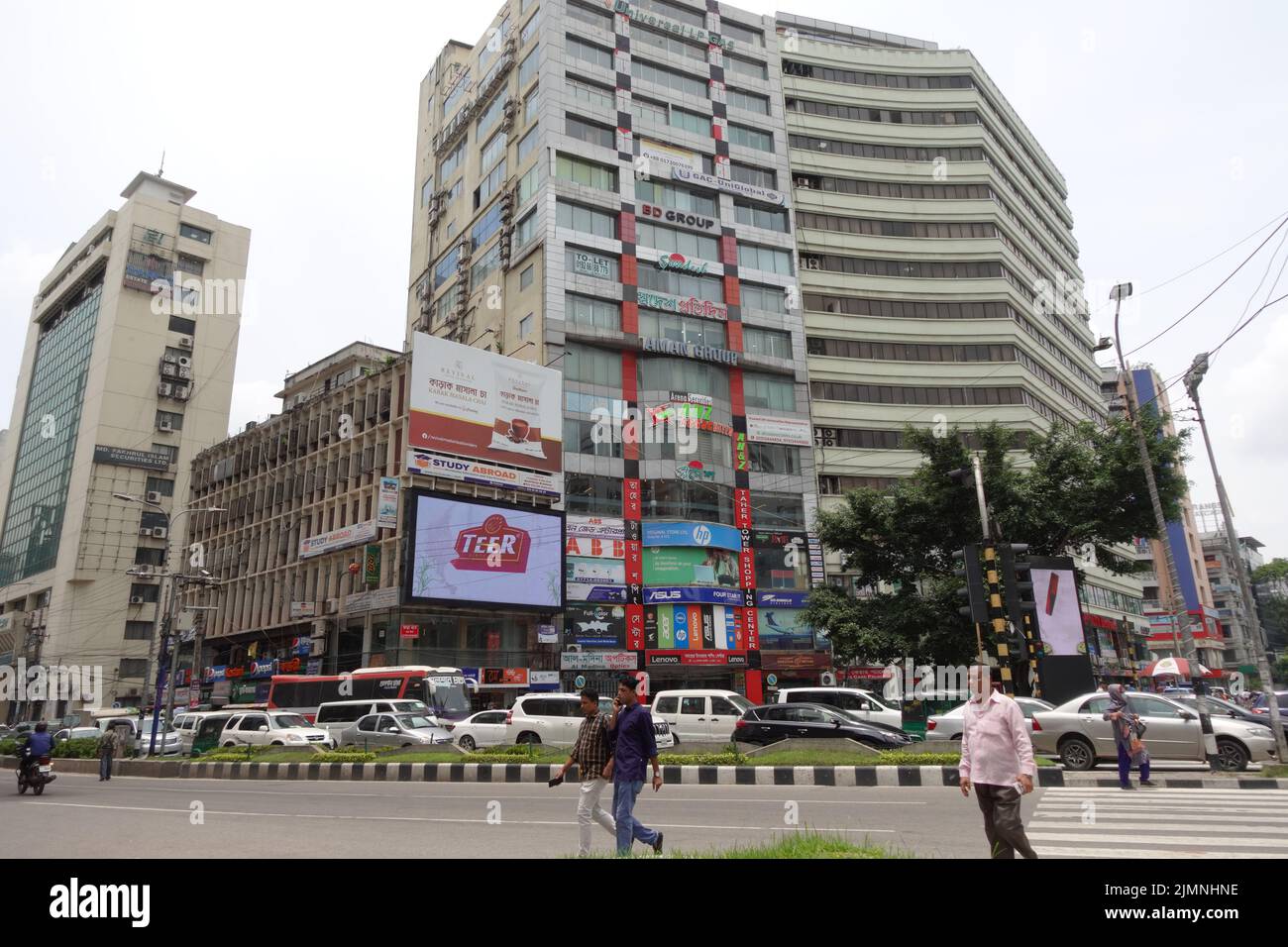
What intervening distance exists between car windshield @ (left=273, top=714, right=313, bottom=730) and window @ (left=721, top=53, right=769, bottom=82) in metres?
46.1

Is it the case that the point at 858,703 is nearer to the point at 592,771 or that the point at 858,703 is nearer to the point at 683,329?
the point at 592,771

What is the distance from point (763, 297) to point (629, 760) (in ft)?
146

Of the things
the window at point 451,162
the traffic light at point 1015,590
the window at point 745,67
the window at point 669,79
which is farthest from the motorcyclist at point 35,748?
the window at point 745,67

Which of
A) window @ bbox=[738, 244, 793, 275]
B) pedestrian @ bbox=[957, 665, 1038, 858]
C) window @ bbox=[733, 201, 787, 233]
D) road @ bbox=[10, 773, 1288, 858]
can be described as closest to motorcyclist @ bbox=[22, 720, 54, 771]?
road @ bbox=[10, 773, 1288, 858]

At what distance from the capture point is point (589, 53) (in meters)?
49.6

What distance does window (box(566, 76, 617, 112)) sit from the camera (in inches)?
1895

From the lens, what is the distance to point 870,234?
2079 inches

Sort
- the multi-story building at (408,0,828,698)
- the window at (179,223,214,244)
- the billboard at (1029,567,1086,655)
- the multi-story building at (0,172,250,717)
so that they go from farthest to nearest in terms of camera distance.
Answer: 1. the window at (179,223,214,244)
2. the multi-story building at (0,172,250,717)
3. the multi-story building at (408,0,828,698)
4. the billboard at (1029,567,1086,655)

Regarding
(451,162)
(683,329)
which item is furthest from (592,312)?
(451,162)

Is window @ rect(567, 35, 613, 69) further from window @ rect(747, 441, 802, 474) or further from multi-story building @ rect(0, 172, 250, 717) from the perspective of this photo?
multi-story building @ rect(0, 172, 250, 717)
